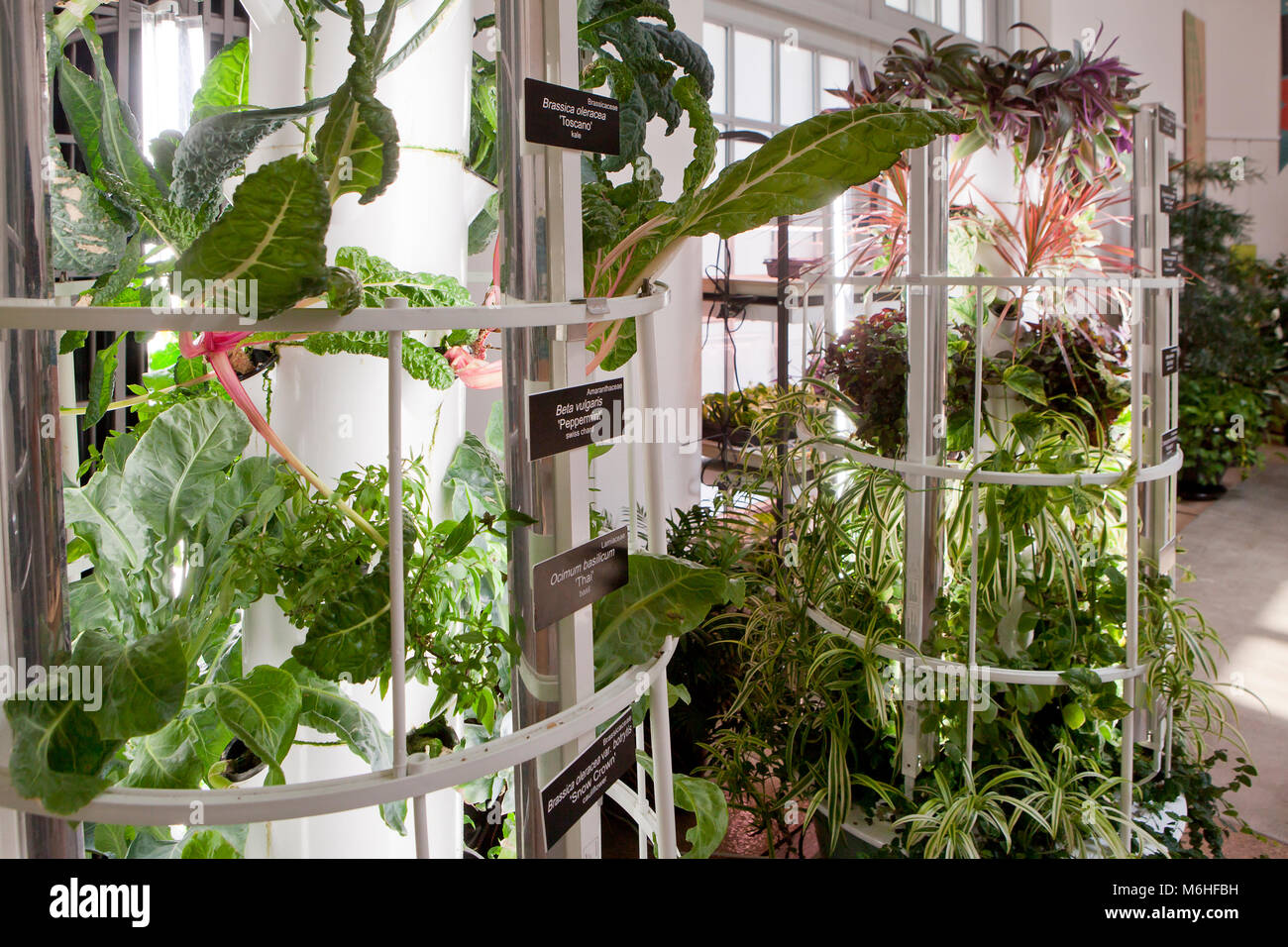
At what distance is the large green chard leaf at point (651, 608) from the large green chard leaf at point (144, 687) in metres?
0.37

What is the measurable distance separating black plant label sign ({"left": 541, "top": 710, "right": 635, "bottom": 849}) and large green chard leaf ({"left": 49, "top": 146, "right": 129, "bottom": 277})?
0.59 metres

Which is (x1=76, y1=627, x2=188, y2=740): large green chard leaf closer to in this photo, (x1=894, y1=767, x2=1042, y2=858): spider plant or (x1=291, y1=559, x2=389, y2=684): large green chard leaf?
(x1=291, y1=559, x2=389, y2=684): large green chard leaf

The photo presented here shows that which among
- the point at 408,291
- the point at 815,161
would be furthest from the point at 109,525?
the point at 815,161

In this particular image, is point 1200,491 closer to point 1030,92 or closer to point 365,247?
point 1030,92

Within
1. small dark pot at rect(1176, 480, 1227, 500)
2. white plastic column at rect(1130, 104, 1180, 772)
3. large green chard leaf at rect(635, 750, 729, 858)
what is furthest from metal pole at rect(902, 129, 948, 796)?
small dark pot at rect(1176, 480, 1227, 500)

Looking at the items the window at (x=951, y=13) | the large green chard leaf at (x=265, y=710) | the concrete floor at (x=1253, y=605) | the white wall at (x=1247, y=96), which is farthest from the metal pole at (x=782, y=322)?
the white wall at (x=1247, y=96)

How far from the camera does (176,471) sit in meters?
0.96

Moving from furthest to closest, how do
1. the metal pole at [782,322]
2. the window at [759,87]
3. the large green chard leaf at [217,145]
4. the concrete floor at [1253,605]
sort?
the window at [759,87] < the concrete floor at [1253,605] < the metal pole at [782,322] < the large green chard leaf at [217,145]

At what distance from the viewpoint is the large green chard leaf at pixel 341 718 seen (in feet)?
3.00

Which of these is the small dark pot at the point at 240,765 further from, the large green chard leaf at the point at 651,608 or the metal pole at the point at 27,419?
the large green chard leaf at the point at 651,608

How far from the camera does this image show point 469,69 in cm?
123

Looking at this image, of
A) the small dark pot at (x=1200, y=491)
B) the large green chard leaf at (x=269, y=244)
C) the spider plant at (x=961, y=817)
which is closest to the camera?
the large green chard leaf at (x=269, y=244)

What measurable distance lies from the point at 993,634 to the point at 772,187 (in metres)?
1.19
